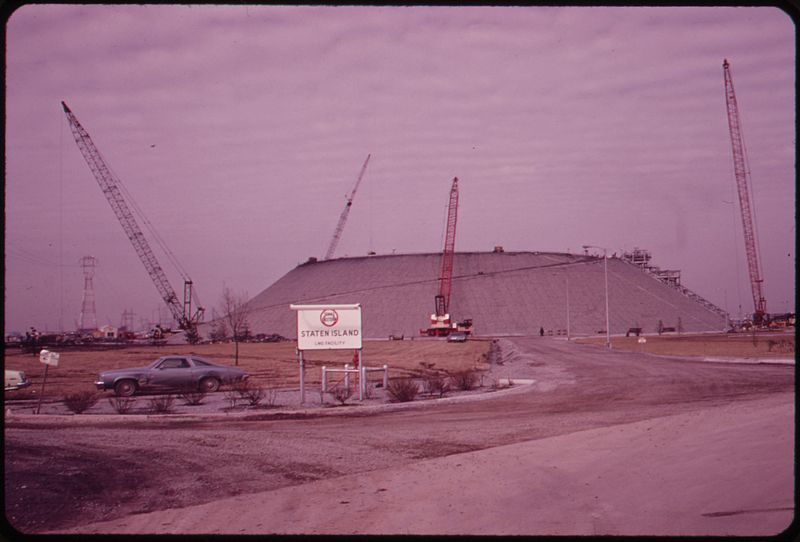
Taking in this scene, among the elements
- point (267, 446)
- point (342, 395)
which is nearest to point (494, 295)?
point (342, 395)

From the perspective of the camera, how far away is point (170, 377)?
2361 centimetres

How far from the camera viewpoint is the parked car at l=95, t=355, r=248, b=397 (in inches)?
910

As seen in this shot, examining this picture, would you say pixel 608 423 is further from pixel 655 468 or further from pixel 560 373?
pixel 560 373

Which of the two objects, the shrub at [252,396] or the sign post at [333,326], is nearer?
the shrub at [252,396]

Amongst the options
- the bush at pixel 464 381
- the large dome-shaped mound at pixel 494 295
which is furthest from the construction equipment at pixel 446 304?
the bush at pixel 464 381

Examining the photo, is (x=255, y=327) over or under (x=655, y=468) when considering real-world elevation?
over

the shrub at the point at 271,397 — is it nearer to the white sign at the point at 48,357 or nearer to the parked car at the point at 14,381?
the white sign at the point at 48,357

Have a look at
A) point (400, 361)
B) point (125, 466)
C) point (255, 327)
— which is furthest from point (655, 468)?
point (255, 327)

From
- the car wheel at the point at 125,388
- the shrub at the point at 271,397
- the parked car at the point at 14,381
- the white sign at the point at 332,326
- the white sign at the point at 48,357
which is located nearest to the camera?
the white sign at the point at 48,357

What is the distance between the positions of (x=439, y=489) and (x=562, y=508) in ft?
5.66

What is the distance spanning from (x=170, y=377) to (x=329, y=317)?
592 centimetres

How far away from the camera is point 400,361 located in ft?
143

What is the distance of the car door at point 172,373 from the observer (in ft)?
76.9

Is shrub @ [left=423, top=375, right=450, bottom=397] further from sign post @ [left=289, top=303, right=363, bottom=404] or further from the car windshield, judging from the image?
the car windshield
